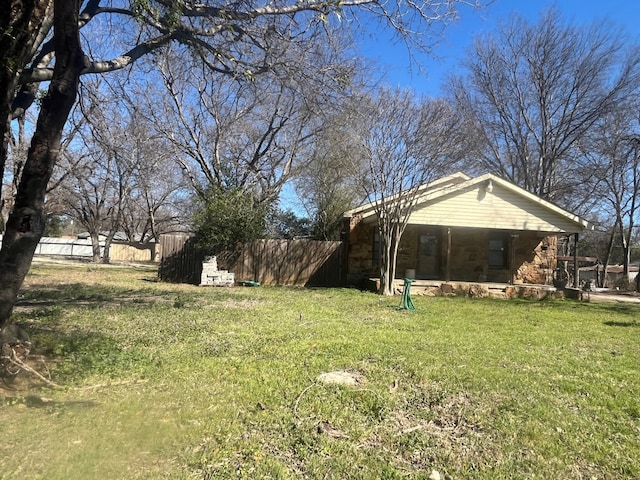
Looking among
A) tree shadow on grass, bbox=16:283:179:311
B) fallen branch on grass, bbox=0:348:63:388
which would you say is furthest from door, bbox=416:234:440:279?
fallen branch on grass, bbox=0:348:63:388

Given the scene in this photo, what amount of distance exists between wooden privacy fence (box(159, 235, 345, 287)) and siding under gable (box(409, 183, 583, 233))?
4.15 metres

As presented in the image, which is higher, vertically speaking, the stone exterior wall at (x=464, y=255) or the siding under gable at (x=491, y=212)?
the siding under gable at (x=491, y=212)

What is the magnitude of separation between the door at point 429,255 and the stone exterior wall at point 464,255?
0.50 feet

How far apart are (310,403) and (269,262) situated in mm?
13951

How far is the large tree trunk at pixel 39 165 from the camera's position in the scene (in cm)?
470

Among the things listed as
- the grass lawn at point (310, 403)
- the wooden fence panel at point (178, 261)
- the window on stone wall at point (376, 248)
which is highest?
the window on stone wall at point (376, 248)

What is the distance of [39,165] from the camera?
478 cm

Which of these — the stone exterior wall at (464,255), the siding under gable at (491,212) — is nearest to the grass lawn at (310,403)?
the siding under gable at (491,212)

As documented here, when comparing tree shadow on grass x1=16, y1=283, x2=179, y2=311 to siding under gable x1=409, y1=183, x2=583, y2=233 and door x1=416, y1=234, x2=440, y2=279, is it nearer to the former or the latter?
siding under gable x1=409, y1=183, x2=583, y2=233

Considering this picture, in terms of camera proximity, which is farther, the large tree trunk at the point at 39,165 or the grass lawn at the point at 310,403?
the large tree trunk at the point at 39,165

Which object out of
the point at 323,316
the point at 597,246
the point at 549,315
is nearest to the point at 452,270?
the point at 549,315

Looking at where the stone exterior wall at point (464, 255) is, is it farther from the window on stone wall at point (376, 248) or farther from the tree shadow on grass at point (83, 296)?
the tree shadow on grass at point (83, 296)

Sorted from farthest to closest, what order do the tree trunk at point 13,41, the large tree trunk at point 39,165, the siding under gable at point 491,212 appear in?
the siding under gable at point 491,212, the large tree trunk at point 39,165, the tree trunk at point 13,41

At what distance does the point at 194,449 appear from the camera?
10.5ft
